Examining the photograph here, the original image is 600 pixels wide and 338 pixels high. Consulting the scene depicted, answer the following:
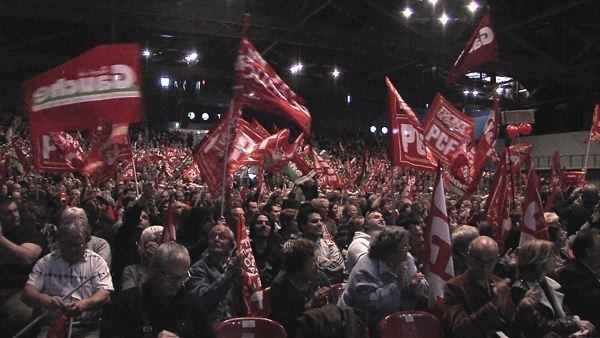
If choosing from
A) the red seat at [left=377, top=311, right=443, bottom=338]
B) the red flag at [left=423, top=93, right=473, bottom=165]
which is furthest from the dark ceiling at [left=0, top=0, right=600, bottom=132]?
the red seat at [left=377, top=311, right=443, bottom=338]

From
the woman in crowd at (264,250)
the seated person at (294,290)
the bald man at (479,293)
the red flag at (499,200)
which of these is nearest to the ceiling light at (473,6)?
the red flag at (499,200)

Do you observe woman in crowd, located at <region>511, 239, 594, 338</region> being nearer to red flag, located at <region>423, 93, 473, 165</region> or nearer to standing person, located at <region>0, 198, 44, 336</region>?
standing person, located at <region>0, 198, 44, 336</region>

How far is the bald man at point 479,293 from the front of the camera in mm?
4332

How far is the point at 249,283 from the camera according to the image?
5344 mm

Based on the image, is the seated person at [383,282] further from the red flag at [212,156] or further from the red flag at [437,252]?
the red flag at [212,156]

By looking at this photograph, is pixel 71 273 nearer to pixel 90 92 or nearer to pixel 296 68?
pixel 90 92

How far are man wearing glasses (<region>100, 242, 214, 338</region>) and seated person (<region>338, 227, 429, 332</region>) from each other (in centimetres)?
128

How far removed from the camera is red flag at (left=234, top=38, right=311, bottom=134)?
655 cm

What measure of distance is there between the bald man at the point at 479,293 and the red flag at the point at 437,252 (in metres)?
0.64

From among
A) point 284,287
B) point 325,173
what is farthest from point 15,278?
point 325,173

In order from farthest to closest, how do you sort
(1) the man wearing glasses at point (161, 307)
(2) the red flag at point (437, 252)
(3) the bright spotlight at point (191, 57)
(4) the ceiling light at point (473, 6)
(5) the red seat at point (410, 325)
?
(3) the bright spotlight at point (191, 57)
(4) the ceiling light at point (473, 6)
(2) the red flag at point (437, 252)
(5) the red seat at point (410, 325)
(1) the man wearing glasses at point (161, 307)

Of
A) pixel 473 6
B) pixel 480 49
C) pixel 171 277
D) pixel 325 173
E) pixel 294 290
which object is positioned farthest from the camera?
pixel 473 6

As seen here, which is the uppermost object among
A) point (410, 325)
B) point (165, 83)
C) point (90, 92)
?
point (165, 83)

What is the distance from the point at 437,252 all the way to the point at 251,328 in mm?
1719
